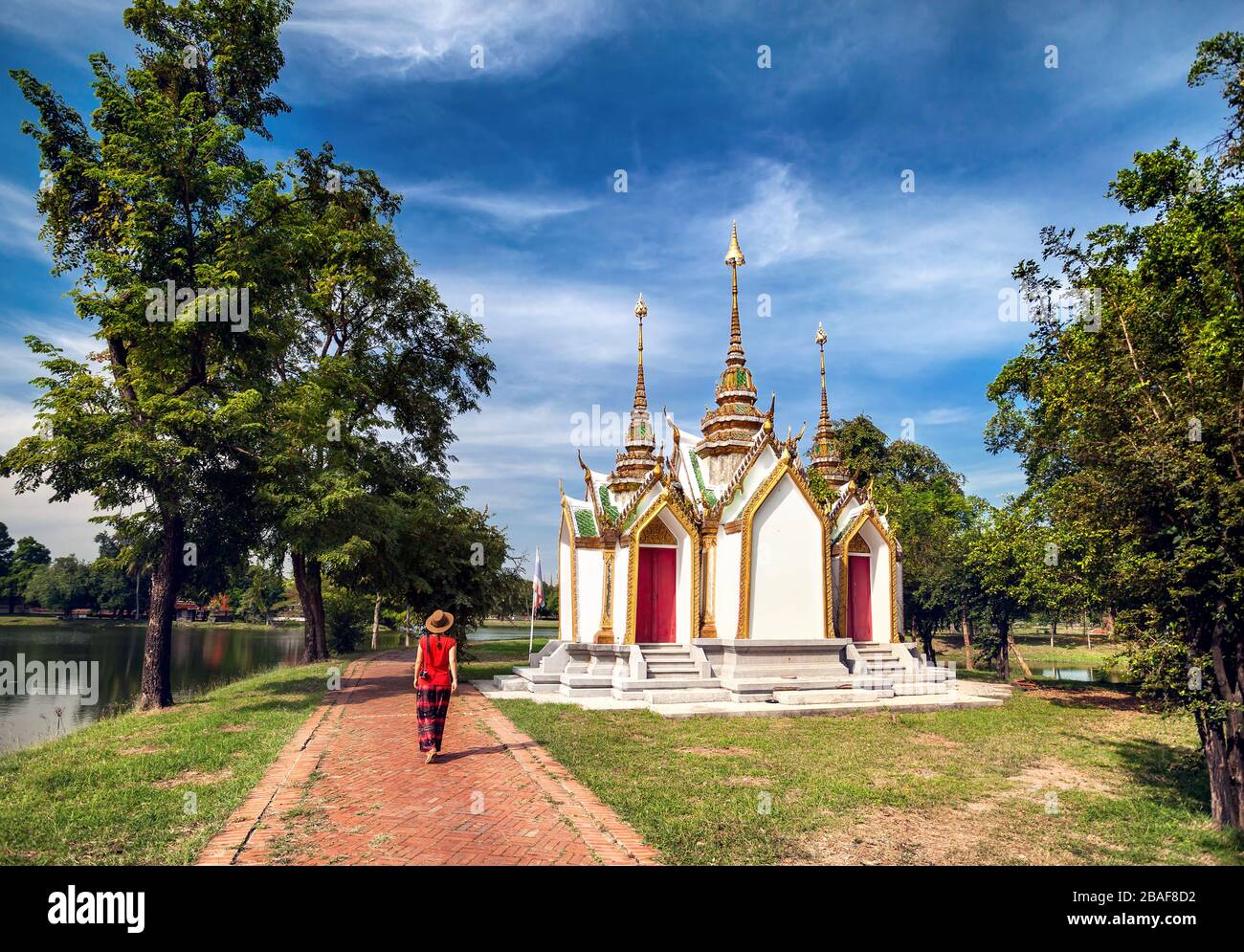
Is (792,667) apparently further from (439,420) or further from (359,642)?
(359,642)

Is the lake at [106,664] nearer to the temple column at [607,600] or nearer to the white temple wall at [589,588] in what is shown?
the white temple wall at [589,588]

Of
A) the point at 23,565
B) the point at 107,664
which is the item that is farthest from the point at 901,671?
the point at 23,565

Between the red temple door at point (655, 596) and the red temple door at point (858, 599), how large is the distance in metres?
6.13

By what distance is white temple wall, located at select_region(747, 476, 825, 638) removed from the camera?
17.4m

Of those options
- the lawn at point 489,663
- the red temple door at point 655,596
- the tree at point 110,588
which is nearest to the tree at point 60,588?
the tree at point 110,588

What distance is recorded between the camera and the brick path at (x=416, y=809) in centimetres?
519

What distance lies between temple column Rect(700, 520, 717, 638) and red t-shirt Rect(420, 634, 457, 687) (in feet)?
32.6

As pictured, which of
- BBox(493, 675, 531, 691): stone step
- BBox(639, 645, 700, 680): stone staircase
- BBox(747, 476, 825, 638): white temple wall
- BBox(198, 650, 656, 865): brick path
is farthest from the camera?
BBox(747, 476, 825, 638): white temple wall

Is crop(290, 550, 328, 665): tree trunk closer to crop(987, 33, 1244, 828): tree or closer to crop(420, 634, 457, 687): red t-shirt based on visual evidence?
crop(420, 634, 457, 687): red t-shirt

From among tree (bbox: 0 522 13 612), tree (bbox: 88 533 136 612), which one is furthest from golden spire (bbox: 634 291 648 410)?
tree (bbox: 0 522 13 612)

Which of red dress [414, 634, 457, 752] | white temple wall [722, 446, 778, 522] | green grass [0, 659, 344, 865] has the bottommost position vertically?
green grass [0, 659, 344, 865]

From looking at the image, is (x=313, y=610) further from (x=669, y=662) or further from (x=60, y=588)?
(x=60, y=588)

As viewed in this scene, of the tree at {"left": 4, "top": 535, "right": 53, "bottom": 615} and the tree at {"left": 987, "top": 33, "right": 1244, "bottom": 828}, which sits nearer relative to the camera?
the tree at {"left": 987, "top": 33, "right": 1244, "bottom": 828}

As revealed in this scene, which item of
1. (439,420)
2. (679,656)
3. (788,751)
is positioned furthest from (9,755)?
(439,420)
